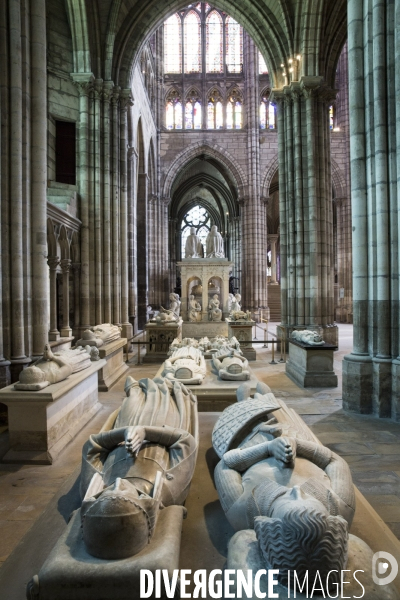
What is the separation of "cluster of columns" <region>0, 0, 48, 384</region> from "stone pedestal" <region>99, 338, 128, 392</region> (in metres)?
1.33

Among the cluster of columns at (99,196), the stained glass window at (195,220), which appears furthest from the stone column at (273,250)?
the cluster of columns at (99,196)

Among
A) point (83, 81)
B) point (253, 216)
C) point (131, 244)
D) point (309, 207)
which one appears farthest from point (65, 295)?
point (253, 216)

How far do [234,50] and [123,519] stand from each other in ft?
104

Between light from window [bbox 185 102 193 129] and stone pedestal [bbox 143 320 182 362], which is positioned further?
light from window [bbox 185 102 193 129]

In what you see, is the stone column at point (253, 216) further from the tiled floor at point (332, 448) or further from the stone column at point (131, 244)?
the tiled floor at point (332, 448)

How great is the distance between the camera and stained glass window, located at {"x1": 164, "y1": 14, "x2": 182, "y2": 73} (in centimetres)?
2772

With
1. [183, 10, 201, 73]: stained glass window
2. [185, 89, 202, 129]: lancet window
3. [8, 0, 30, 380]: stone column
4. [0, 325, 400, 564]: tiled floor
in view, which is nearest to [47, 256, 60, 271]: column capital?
[8, 0, 30, 380]: stone column

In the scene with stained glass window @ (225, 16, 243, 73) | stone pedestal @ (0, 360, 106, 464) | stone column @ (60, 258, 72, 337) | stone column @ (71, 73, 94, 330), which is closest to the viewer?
stone pedestal @ (0, 360, 106, 464)

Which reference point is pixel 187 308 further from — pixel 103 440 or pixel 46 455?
pixel 103 440

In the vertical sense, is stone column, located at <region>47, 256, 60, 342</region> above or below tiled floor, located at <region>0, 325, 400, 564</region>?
above

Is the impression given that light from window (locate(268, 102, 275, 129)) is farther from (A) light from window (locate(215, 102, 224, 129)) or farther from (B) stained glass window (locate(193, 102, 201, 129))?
(B) stained glass window (locate(193, 102, 201, 129))

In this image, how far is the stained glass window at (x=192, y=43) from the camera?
90.5ft

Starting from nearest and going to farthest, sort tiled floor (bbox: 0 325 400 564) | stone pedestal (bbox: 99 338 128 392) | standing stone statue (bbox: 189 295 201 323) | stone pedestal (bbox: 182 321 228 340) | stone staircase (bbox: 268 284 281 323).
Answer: tiled floor (bbox: 0 325 400 564)
stone pedestal (bbox: 99 338 128 392)
stone pedestal (bbox: 182 321 228 340)
standing stone statue (bbox: 189 295 201 323)
stone staircase (bbox: 268 284 281 323)

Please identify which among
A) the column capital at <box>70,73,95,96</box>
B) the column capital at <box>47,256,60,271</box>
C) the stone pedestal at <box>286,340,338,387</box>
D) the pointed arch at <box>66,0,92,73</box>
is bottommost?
the stone pedestal at <box>286,340,338,387</box>
